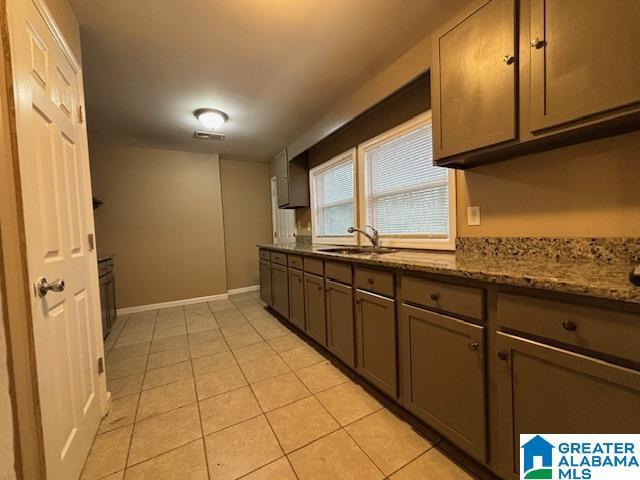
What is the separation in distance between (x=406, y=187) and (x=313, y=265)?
1.11 metres

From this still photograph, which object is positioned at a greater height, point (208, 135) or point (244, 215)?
point (208, 135)

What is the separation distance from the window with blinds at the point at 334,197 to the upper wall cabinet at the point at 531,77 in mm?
1569

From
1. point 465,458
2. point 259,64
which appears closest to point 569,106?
point 465,458

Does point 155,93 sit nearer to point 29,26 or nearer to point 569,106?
point 29,26

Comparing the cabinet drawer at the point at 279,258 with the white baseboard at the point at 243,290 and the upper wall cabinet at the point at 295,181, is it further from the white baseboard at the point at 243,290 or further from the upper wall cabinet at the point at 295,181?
the white baseboard at the point at 243,290

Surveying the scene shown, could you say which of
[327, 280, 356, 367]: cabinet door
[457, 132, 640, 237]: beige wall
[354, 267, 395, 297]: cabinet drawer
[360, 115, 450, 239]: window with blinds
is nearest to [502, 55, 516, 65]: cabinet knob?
[457, 132, 640, 237]: beige wall

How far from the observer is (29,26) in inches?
42.0

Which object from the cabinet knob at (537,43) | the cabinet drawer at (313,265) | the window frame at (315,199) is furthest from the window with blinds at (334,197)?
the cabinet knob at (537,43)

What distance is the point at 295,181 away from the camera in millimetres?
3930

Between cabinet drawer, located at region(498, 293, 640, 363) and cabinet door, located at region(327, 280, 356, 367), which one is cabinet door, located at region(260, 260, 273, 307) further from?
cabinet drawer, located at region(498, 293, 640, 363)

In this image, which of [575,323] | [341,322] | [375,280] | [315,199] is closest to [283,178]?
[315,199]

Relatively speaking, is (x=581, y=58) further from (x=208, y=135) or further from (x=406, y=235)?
(x=208, y=135)

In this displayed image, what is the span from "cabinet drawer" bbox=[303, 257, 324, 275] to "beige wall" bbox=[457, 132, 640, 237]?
123 centimetres

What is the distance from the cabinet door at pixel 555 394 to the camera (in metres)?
0.80
